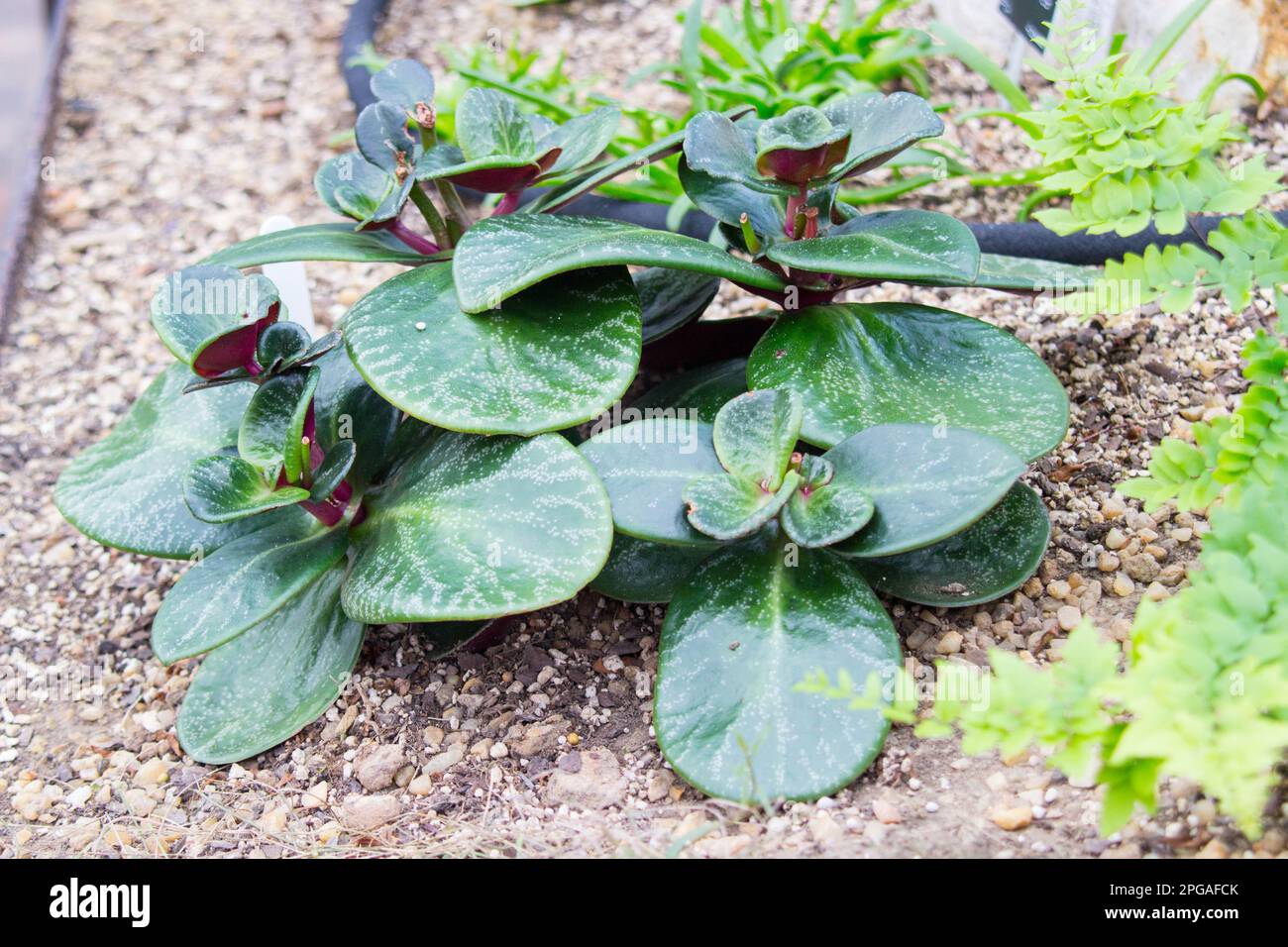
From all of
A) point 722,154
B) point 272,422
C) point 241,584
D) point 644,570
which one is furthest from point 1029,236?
point 241,584

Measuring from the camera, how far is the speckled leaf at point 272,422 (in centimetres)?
153

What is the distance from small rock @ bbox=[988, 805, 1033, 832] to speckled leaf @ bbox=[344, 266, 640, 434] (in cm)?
68

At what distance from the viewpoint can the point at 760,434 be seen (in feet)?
4.86

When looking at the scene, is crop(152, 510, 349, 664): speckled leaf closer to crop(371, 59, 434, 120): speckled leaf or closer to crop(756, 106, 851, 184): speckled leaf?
crop(371, 59, 434, 120): speckled leaf

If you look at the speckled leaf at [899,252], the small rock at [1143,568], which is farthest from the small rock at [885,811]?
the speckled leaf at [899,252]

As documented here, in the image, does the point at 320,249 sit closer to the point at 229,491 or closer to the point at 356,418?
the point at 356,418

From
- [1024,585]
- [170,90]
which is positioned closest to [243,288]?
[1024,585]

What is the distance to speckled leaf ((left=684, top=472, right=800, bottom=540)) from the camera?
1.37 m

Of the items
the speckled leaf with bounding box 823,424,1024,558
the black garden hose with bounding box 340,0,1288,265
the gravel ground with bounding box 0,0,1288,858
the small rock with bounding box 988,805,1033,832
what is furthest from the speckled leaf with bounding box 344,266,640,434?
the small rock with bounding box 988,805,1033,832

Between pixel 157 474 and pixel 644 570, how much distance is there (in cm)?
75

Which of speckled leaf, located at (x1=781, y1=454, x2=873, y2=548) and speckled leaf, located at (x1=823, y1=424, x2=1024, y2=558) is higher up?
speckled leaf, located at (x1=823, y1=424, x2=1024, y2=558)

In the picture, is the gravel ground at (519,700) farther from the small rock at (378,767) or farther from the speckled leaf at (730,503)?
the speckled leaf at (730,503)

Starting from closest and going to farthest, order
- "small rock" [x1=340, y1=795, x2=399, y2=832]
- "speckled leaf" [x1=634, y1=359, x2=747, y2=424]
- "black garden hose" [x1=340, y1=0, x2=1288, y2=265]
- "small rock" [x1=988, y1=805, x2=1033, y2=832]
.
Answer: "small rock" [x1=988, y1=805, x2=1033, y2=832] → "small rock" [x1=340, y1=795, x2=399, y2=832] → "speckled leaf" [x1=634, y1=359, x2=747, y2=424] → "black garden hose" [x1=340, y1=0, x2=1288, y2=265]
